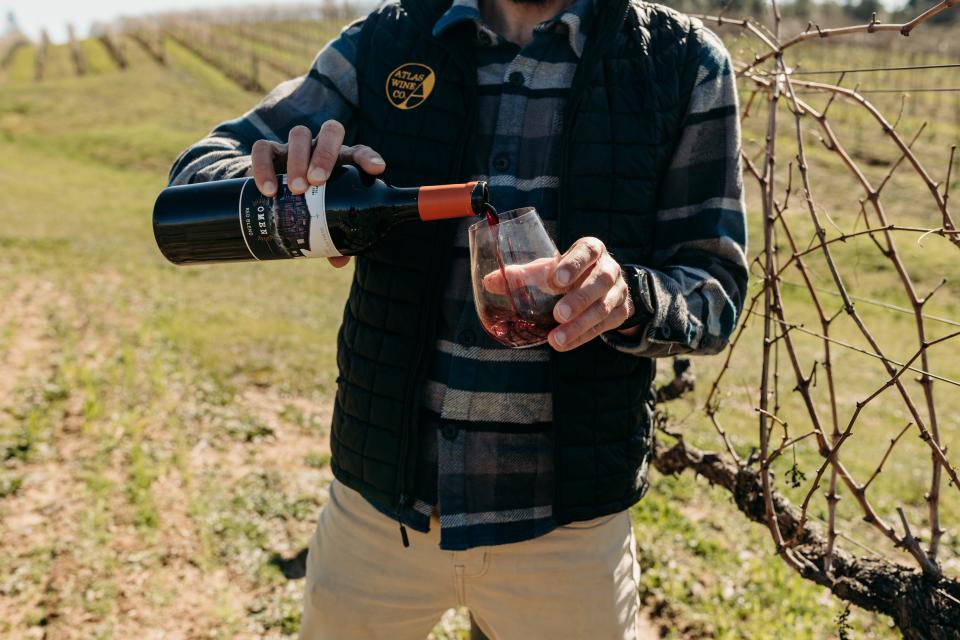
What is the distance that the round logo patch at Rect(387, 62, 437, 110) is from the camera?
2.08 m

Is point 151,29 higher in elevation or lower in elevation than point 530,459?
higher

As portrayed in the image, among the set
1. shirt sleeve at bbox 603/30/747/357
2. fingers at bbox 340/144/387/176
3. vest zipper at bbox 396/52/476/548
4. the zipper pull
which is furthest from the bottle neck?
the zipper pull

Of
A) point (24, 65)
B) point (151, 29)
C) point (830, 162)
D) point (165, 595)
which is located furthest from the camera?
point (151, 29)

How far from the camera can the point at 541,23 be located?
2.07 metres

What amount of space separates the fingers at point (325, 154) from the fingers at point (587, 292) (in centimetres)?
67

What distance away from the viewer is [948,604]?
2.18m

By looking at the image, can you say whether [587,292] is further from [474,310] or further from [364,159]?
[364,159]

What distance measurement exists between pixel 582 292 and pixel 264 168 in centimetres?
84

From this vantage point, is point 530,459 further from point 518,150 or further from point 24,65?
point 24,65

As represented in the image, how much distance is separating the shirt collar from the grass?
111 centimetres

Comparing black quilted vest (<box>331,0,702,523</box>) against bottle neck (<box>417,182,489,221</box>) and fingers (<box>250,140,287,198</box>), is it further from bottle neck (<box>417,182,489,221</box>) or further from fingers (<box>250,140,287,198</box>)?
fingers (<box>250,140,287,198</box>)

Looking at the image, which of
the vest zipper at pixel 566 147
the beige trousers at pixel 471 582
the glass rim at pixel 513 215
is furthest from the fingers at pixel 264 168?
the beige trousers at pixel 471 582

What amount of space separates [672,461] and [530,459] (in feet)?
5.19

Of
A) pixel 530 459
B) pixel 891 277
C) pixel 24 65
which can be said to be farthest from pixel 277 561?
pixel 24 65
